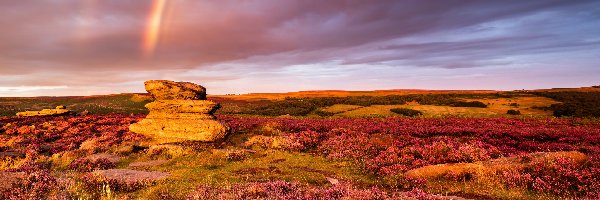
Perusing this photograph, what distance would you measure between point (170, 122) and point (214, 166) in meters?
8.53

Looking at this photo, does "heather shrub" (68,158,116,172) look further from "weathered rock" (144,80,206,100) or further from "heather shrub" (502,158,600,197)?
"heather shrub" (502,158,600,197)

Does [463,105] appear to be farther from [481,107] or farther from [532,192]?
[532,192]

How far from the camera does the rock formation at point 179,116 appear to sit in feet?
75.7

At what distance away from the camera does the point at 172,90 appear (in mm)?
24125

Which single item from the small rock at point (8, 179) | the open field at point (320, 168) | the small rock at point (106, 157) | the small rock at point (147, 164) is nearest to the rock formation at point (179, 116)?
the open field at point (320, 168)

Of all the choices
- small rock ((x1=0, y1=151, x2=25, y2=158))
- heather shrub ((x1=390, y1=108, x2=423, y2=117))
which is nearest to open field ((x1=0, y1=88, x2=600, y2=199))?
small rock ((x1=0, y1=151, x2=25, y2=158))

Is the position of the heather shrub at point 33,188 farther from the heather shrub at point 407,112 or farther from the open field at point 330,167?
the heather shrub at point 407,112

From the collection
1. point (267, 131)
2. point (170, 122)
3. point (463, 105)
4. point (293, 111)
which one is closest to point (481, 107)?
point (463, 105)

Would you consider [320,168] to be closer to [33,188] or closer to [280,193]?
[280,193]

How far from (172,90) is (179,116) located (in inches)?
67.0

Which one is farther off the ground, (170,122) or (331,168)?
(170,122)

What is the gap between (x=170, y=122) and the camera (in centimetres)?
2361

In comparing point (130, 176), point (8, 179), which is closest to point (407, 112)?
point (130, 176)

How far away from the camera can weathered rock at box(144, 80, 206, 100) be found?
2402 cm
